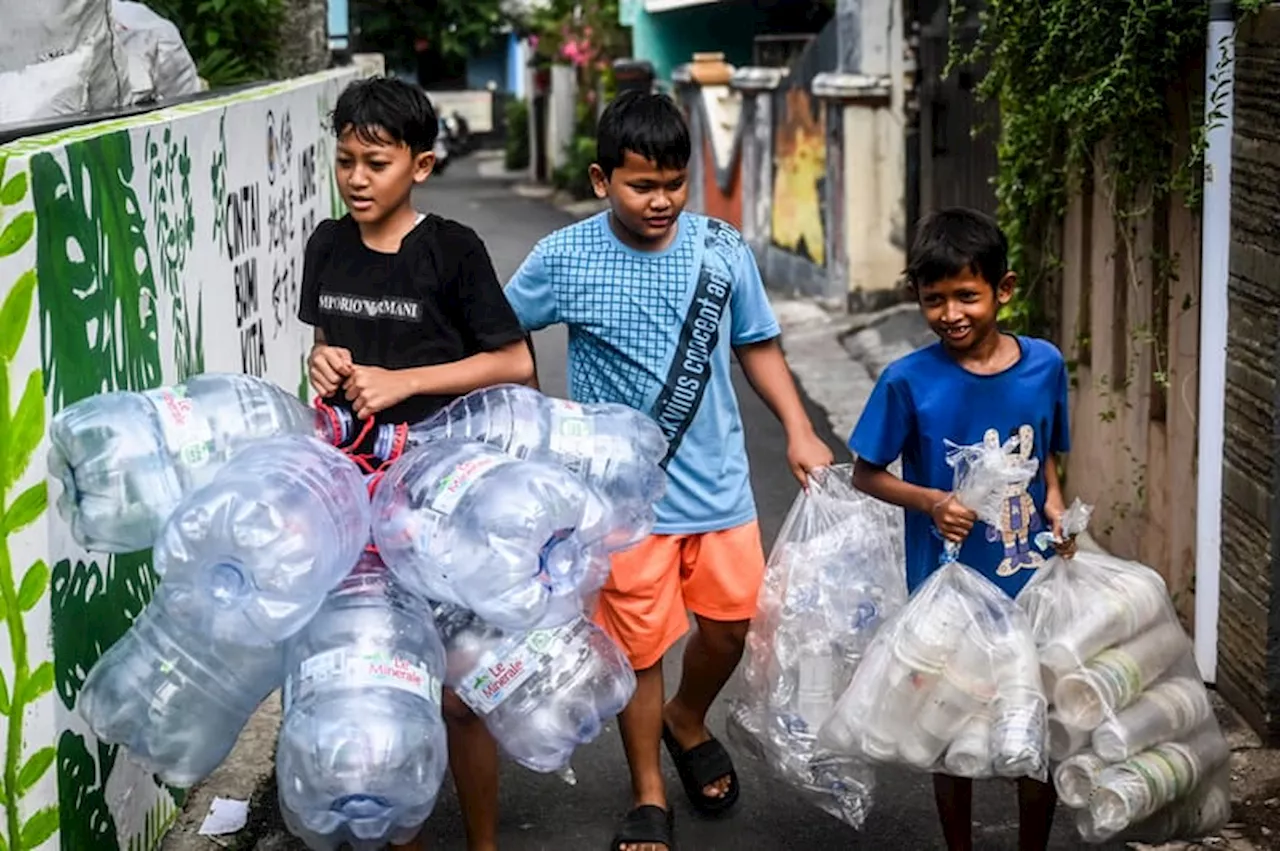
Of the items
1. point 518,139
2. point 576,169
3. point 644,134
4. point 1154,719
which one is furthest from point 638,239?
point 518,139

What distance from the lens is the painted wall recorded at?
11.7ft

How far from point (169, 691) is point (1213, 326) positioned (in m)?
3.25

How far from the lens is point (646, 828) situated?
456cm

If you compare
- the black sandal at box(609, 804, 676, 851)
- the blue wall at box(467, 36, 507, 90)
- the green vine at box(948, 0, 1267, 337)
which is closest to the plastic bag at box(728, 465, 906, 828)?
the black sandal at box(609, 804, 676, 851)

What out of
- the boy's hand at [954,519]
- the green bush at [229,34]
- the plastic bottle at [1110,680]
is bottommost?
the plastic bottle at [1110,680]

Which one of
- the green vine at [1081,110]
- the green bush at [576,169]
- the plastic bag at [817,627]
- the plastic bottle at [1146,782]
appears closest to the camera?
the plastic bottle at [1146,782]

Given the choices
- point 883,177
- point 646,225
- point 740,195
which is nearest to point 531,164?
point 740,195

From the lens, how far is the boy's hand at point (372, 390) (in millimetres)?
3869

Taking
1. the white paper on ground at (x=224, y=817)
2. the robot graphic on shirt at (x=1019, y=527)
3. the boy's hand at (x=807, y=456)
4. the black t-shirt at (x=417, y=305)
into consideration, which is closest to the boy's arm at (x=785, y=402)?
the boy's hand at (x=807, y=456)

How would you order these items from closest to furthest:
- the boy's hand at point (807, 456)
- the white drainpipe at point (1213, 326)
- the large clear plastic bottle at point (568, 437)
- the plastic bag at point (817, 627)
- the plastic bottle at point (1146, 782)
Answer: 1. the plastic bottle at point (1146, 782)
2. the large clear plastic bottle at point (568, 437)
3. the plastic bag at point (817, 627)
4. the boy's hand at point (807, 456)
5. the white drainpipe at point (1213, 326)

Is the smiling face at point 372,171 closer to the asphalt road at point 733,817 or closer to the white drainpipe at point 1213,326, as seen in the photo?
the asphalt road at point 733,817

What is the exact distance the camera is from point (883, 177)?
43.8 ft

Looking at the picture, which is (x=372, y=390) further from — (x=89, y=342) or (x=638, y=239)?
(x=638, y=239)

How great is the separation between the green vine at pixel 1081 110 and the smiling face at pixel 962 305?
1.58 metres
